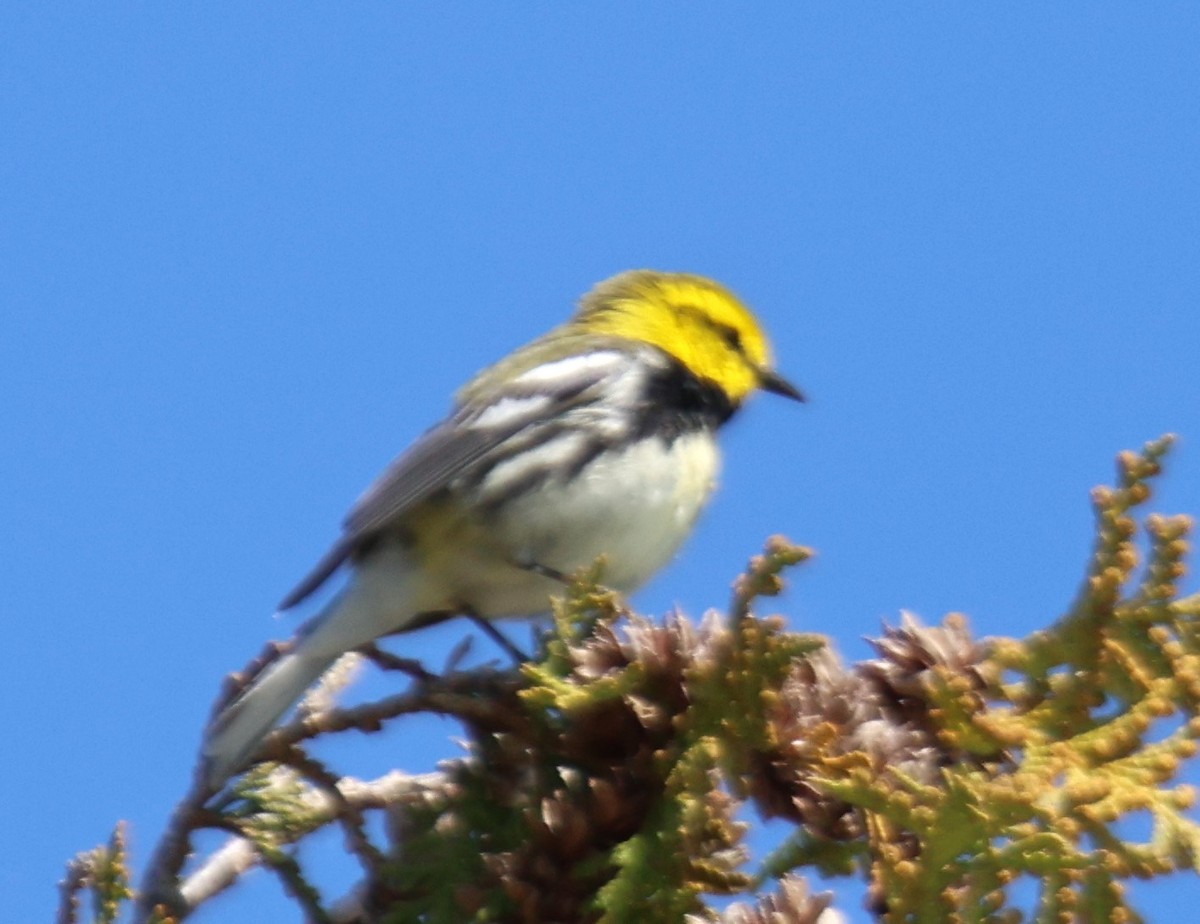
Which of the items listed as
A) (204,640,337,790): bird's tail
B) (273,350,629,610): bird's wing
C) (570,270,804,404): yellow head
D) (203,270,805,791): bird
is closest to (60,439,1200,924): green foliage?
(204,640,337,790): bird's tail

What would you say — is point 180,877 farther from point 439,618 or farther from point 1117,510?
point 439,618

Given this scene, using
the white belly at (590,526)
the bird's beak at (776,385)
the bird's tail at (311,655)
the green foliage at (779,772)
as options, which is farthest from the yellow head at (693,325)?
the green foliage at (779,772)

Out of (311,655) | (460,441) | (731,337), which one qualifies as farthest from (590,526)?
(731,337)

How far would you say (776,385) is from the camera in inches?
170

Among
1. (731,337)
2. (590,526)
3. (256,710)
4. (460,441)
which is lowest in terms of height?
(256,710)

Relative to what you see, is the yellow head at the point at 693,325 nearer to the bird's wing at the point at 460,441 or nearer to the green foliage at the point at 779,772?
the bird's wing at the point at 460,441

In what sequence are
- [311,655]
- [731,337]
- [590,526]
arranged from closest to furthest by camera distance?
[311,655]
[590,526]
[731,337]

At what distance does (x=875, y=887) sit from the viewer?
173cm

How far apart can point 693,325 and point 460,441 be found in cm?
88

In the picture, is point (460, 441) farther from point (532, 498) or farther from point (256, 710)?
point (256, 710)

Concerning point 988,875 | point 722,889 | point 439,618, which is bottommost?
point 988,875

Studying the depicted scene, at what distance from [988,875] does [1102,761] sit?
18 centimetres

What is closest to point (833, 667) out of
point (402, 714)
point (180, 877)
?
point (402, 714)

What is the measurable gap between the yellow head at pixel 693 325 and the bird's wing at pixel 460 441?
1.16 ft
